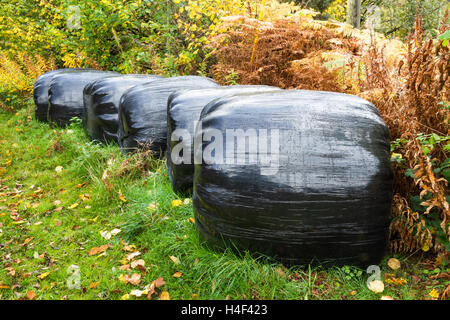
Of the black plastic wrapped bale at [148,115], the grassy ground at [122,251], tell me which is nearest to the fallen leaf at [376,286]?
the grassy ground at [122,251]

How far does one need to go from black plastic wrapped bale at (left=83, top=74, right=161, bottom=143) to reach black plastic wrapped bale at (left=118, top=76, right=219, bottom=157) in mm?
503

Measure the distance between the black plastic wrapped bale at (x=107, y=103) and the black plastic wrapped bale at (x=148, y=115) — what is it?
50 cm

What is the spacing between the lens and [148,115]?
3.72m

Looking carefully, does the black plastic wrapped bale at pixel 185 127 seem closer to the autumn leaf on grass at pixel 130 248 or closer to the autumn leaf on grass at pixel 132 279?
the autumn leaf on grass at pixel 130 248

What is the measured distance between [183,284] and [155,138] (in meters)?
1.93

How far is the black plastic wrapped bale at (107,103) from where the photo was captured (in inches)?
171

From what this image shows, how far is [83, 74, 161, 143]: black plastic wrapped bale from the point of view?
4.35 m

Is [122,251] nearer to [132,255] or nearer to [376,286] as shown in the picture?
[132,255]

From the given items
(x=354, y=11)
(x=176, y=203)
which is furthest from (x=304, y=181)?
(x=354, y=11)

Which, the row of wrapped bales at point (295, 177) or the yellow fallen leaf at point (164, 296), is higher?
the row of wrapped bales at point (295, 177)

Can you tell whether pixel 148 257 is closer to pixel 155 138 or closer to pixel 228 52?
pixel 155 138

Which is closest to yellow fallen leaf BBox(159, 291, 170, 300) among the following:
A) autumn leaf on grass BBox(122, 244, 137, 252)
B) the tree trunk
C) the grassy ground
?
the grassy ground

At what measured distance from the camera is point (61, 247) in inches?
112

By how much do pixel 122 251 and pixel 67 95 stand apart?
3.85m
